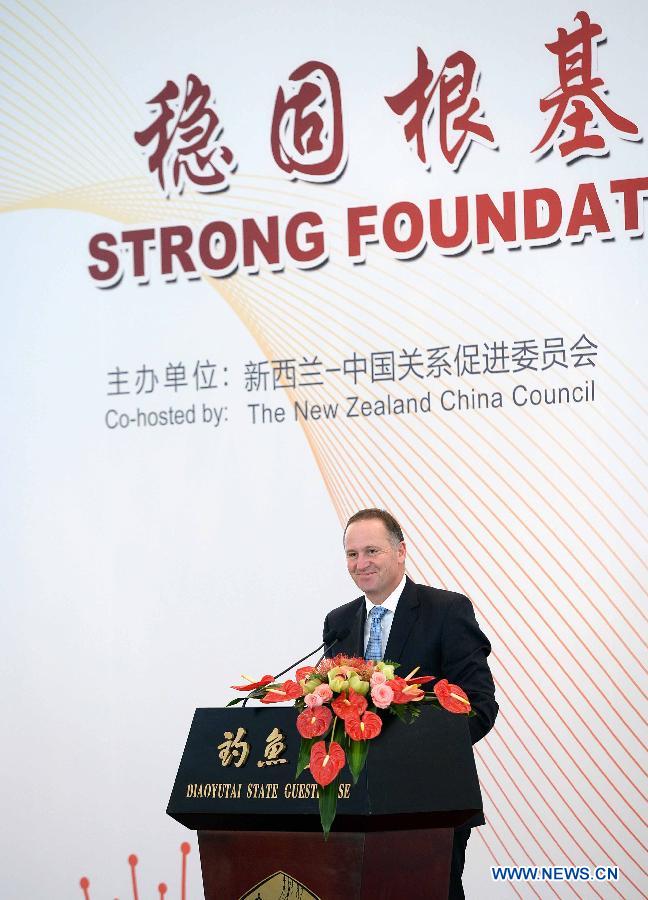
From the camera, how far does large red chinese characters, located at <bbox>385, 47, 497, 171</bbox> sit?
3.81 metres

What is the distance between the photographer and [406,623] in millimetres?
2832

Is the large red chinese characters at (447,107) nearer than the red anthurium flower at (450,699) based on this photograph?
No

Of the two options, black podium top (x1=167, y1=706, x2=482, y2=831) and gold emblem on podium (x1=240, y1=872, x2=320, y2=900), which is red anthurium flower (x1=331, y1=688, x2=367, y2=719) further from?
gold emblem on podium (x1=240, y1=872, x2=320, y2=900)

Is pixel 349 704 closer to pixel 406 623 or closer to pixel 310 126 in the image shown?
pixel 406 623

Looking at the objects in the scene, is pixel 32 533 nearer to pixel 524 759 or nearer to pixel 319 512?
pixel 319 512

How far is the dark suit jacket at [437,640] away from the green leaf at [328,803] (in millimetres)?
696

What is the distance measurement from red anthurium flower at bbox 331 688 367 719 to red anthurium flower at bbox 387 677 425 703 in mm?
58

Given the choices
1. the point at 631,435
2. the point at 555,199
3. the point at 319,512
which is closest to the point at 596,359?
the point at 631,435

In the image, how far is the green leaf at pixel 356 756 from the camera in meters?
2.00

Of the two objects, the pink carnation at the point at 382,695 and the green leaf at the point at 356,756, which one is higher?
the pink carnation at the point at 382,695

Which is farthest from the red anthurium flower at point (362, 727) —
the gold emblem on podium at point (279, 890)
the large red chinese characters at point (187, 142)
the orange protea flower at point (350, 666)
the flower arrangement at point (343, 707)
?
the large red chinese characters at point (187, 142)

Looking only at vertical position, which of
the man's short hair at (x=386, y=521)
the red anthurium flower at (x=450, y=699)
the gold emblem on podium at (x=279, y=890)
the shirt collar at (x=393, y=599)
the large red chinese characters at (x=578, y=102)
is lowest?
the gold emblem on podium at (x=279, y=890)

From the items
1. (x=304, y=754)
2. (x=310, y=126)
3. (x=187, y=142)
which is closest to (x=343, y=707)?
(x=304, y=754)

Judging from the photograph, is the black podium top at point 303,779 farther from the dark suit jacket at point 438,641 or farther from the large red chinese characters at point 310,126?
the large red chinese characters at point 310,126
